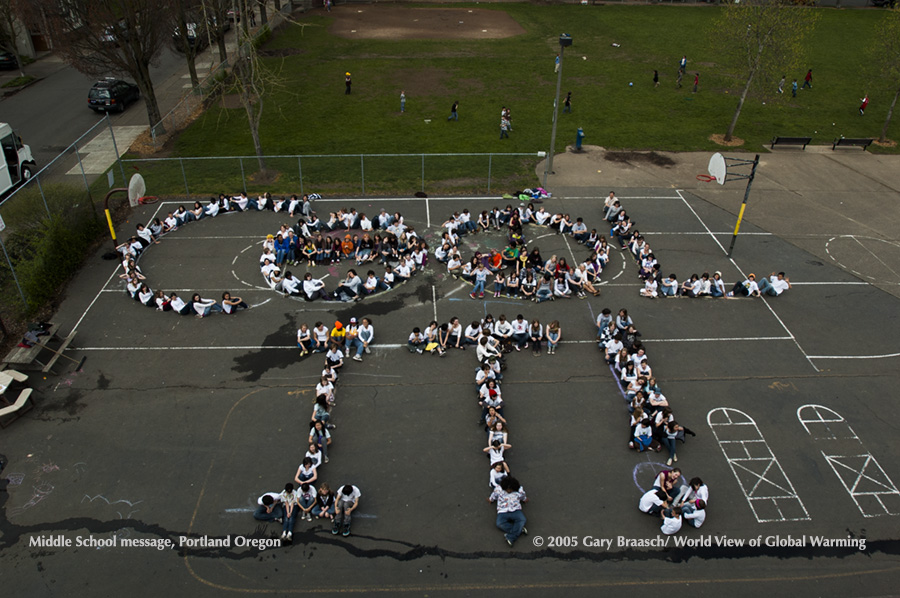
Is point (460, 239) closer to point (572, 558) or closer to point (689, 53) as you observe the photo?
point (572, 558)

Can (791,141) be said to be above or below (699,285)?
above

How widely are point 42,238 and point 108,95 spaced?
62.2 feet

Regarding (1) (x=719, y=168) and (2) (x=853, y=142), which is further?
(2) (x=853, y=142)

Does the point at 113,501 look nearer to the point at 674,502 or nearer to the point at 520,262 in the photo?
the point at 674,502

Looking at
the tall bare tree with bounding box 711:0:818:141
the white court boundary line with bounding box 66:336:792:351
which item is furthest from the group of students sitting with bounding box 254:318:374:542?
the tall bare tree with bounding box 711:0:818:141

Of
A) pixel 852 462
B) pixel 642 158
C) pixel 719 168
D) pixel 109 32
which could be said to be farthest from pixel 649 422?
pixel 109 32

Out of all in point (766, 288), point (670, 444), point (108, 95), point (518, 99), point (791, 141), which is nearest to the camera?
point (670, 444)

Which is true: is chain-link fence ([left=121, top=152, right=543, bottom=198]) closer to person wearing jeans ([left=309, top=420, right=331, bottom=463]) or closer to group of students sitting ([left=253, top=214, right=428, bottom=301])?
group of students sitting ([left=253, top=214, right=428, bottom=301])

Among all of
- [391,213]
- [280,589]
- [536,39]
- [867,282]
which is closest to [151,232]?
[391,213]

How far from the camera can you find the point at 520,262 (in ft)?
72.9

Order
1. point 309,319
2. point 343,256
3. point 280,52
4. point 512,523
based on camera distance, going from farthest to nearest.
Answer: point 280,52, point 343,256, point 309,319, point 512,523

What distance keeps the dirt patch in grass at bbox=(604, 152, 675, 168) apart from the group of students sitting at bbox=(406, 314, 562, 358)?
16.5 meters

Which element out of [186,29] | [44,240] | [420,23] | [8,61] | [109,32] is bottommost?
[44,240]

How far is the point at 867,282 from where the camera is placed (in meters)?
22.0
